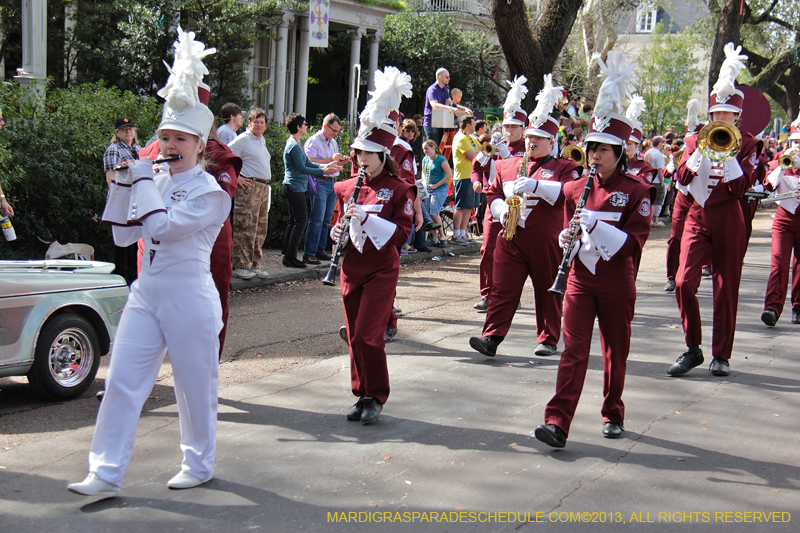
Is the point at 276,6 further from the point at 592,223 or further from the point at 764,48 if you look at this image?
the point at 764,48

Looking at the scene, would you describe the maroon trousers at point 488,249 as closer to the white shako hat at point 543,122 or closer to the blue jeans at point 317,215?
the white shako hat at point 543,122

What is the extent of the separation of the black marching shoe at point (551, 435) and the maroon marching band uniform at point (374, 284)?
3.57 feet

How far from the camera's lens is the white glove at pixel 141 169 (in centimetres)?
384

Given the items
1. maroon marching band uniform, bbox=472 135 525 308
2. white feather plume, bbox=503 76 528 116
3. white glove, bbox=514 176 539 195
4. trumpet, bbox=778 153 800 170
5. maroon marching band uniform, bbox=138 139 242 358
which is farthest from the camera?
trumpet, bbox=778 153 800 170

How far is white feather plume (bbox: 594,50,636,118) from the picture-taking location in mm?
4977

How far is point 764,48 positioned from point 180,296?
4483cm

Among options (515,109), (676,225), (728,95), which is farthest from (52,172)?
(676,225)

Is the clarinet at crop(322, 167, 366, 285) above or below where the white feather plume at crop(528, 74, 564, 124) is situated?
below

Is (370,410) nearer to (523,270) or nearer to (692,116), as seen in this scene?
(523,270)

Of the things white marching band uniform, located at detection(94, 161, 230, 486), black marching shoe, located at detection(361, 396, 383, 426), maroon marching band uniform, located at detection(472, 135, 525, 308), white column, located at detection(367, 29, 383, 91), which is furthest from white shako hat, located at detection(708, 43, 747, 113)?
white column, located at detection(367, 29, 383, 91)

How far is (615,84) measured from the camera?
507 cm

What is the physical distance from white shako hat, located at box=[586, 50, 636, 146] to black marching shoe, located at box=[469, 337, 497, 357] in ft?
7.79

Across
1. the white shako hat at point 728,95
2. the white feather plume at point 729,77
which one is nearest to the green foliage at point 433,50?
the white feather plume at point 729,77

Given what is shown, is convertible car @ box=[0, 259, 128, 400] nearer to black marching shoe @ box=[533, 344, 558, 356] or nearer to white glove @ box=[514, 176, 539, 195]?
white glove @ box=[514, 176, 539, 195]
